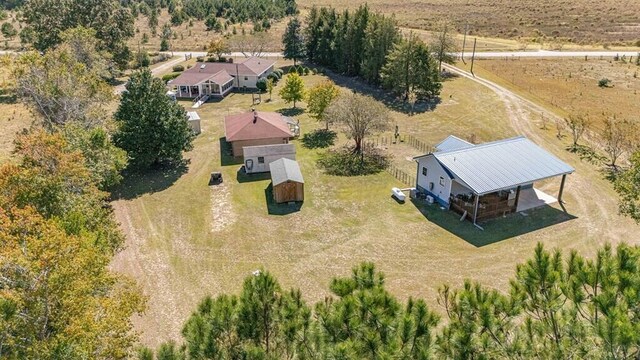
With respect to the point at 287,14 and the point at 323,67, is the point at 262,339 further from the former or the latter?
the point at 287,14

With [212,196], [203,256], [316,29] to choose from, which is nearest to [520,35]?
[316,29]

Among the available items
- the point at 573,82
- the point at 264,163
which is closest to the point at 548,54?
the point at 573,82

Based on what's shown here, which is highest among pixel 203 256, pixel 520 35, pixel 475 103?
pixel 520 35

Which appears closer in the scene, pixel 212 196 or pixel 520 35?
pixel 212 196

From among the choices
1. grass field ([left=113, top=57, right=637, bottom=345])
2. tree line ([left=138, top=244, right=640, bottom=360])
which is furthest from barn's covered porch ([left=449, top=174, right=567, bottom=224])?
tree line ([left=138, top=244, right=640, bottom=360])

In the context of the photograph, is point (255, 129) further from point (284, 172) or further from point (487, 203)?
point (487, 203)

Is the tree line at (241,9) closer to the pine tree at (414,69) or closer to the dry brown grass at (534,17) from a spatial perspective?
the dry brown grass at (534,17)
